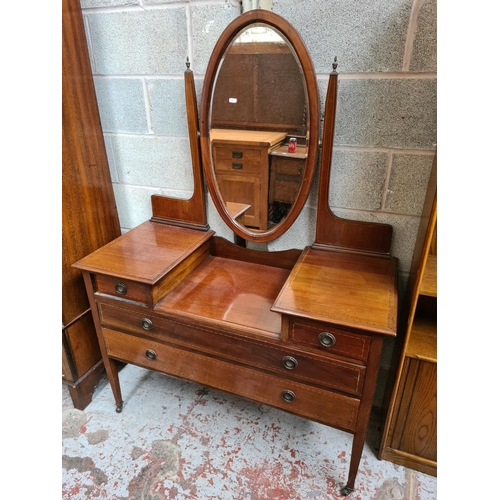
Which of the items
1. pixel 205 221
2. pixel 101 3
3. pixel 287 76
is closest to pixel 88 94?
pixel 101 3

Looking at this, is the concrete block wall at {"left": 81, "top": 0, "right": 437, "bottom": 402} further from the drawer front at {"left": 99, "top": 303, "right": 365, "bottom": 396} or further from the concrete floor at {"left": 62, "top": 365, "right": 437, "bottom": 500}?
the drawer front at {"left": 99, "top": 303, "right": 365, "bottom": 396}

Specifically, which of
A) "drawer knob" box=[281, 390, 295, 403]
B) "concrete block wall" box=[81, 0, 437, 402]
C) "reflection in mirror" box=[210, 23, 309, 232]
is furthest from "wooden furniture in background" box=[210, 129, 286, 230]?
"drawer knob" box=[281, 390, 295, 403]

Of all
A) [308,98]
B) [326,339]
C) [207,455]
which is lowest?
[207,455]

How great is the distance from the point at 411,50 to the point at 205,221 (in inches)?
37.8

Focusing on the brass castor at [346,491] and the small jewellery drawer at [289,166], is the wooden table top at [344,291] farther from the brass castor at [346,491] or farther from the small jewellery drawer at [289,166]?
the brass castor at [346,491]

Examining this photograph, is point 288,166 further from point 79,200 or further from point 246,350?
point 79,200

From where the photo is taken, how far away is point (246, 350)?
46.6 inches

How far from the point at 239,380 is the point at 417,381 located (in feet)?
1.99

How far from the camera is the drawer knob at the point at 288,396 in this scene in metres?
1.18

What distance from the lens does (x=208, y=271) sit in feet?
4.84

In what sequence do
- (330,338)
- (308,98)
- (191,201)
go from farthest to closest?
1. (191,201)
2. (308,98)
3. (330,338)

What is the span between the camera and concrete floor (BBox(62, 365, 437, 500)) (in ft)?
4.33

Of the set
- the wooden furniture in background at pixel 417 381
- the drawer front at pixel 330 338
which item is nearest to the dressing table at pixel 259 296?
the drawer front at pixel 330 338

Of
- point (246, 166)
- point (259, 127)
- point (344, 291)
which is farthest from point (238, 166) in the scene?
point (344, 291)
